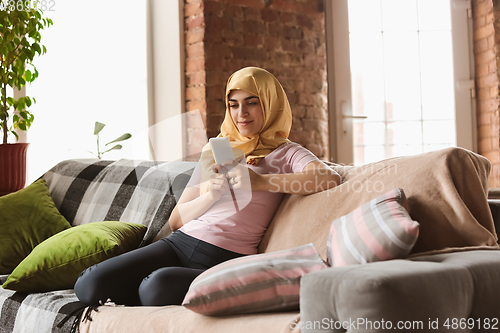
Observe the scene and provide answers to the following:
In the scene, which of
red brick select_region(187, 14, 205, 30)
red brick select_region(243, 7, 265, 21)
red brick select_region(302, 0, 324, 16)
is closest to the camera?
red brick select_region(187, 14, 205, 30)

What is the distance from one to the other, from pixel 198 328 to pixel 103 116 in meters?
2.35

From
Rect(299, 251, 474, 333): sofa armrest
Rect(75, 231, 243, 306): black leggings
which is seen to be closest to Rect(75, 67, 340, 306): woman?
Rect(75, 231, 243, 306): black leggings

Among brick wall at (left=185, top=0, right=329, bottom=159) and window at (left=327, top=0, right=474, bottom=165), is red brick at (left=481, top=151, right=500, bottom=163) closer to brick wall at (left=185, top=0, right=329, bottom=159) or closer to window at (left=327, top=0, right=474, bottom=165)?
window at (left=327, top=0, right=474, bottom=165)

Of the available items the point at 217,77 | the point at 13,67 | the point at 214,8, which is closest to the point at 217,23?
the point at 214,8

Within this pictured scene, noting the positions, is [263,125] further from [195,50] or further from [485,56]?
[485,56]

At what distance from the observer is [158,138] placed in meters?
2.10

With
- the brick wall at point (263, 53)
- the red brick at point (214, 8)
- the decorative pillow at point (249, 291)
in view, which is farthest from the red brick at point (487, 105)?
the decorative pillow at point (249, 291)

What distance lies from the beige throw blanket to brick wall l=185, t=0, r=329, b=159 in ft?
4.21

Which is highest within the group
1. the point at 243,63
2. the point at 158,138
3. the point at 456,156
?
the point at 243,63

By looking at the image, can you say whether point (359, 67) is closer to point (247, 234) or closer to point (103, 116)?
point (103, 116)

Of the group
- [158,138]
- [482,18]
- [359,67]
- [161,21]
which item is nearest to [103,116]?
[161,21]

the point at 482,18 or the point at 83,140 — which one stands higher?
the point at 482,18

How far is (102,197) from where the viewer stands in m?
2.25

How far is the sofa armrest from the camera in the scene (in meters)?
0.80
